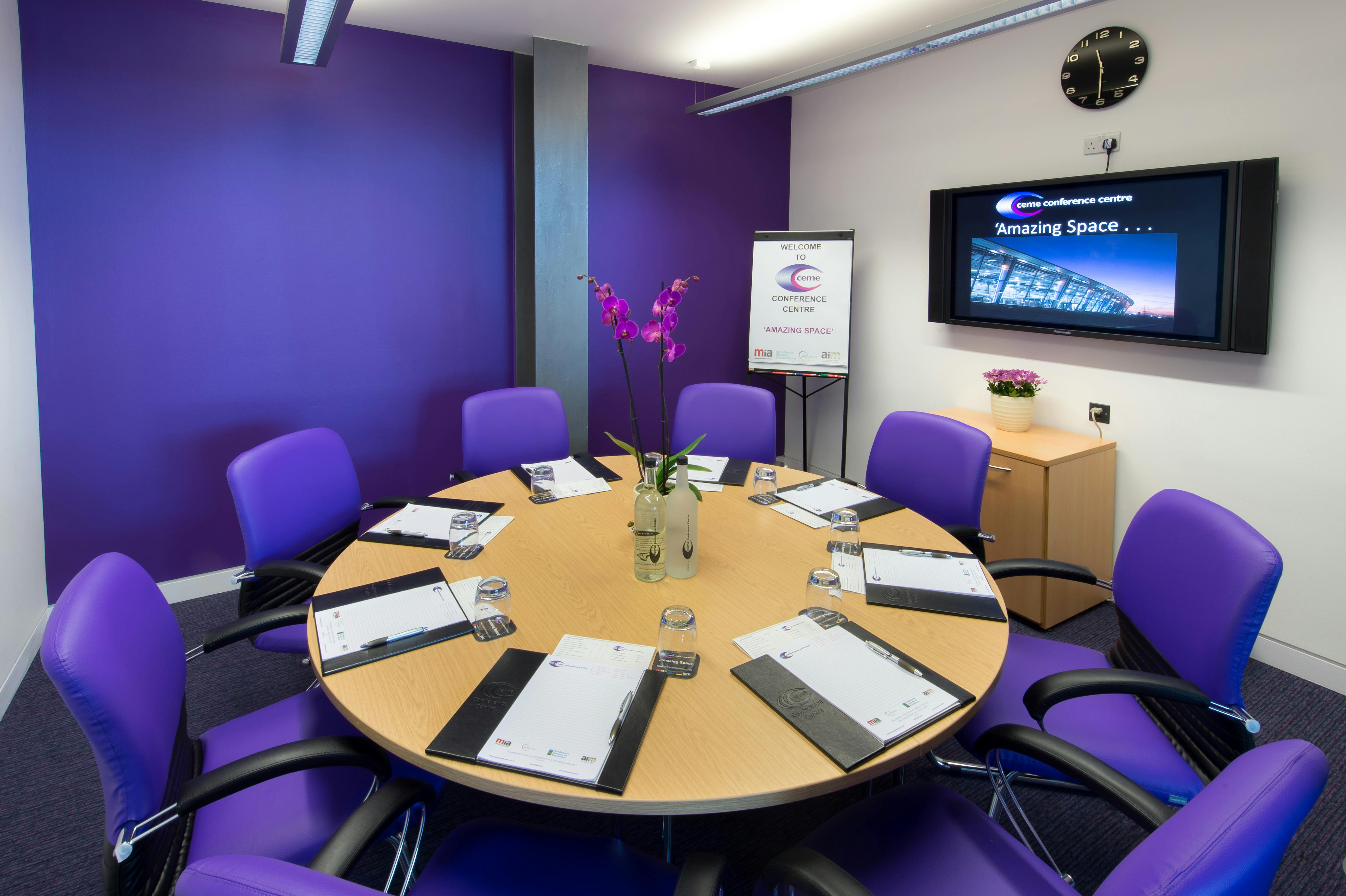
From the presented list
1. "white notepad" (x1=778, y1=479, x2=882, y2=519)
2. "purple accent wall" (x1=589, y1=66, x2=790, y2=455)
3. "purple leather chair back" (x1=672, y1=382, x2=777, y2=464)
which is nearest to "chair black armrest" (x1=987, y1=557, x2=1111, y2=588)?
"white notepad" (x1=778, y1=479, x2=882, y2=519)

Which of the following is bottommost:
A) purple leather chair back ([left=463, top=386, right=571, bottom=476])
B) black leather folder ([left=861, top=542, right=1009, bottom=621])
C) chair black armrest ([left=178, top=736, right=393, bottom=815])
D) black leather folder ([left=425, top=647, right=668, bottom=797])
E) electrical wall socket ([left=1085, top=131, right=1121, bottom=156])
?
chair black armrest ([left=178, top=736, right=393, bottom=815])

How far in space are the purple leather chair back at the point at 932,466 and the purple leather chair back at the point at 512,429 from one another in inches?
56.7

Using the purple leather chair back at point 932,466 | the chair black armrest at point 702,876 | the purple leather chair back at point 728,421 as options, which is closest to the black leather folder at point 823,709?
the chair black armrest at point 702,876

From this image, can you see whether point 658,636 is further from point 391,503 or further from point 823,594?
point 391,503

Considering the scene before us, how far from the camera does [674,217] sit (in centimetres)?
486

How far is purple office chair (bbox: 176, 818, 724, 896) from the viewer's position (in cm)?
116

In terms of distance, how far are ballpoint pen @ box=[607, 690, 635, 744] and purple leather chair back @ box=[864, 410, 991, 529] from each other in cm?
153

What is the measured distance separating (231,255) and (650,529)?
289 cm

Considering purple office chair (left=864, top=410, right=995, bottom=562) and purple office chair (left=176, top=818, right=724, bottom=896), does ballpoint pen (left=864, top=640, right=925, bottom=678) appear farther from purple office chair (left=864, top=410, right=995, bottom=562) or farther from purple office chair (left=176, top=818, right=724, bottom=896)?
purple office chair (left=864, top=410, right=995, bottom=562)

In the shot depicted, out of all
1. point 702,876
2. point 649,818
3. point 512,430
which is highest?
point 512,430

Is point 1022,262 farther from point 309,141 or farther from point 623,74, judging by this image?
point 309,141

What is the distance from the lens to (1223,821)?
841mm

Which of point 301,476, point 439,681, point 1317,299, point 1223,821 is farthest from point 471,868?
point 1317,299

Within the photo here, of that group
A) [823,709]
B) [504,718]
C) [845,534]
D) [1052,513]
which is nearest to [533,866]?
[504,718]
